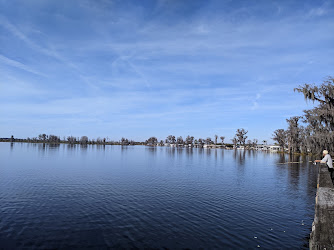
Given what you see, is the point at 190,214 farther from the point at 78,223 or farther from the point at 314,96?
the point at 314,96

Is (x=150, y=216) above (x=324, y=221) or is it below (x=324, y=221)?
below

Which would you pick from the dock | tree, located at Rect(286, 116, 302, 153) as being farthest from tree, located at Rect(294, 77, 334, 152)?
tree, located at Rect(286, 116, 302, 153)

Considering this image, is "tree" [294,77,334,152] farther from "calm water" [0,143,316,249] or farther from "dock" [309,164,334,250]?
"dock" [309,164,334,250]

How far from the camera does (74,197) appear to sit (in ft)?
64.6

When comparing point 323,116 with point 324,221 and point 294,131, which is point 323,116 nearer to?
point 324,221

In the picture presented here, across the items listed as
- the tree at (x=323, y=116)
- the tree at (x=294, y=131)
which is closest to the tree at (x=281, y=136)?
the tree at (x=294, y=131)

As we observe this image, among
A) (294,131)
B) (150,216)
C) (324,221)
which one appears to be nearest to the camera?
(324,221)

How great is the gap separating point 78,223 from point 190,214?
7.37m

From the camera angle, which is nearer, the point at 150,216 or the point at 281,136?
the point at 150,216

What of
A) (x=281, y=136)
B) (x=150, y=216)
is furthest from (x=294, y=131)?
(x=150, y=216)

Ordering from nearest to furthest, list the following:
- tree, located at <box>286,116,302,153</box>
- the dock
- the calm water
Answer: the dock
the calm water
tree, located at <box>286,116,302,153</box>

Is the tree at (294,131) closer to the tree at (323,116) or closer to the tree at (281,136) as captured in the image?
the tree at (281,136)

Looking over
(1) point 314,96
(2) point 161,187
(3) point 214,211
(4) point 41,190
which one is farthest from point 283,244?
(1) point 314,96

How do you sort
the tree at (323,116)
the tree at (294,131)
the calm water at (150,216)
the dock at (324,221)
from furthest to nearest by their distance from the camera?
the tree at (294,131) < the tree at (323,116) < the calm water at (150,216) < the dock at (324,221)
